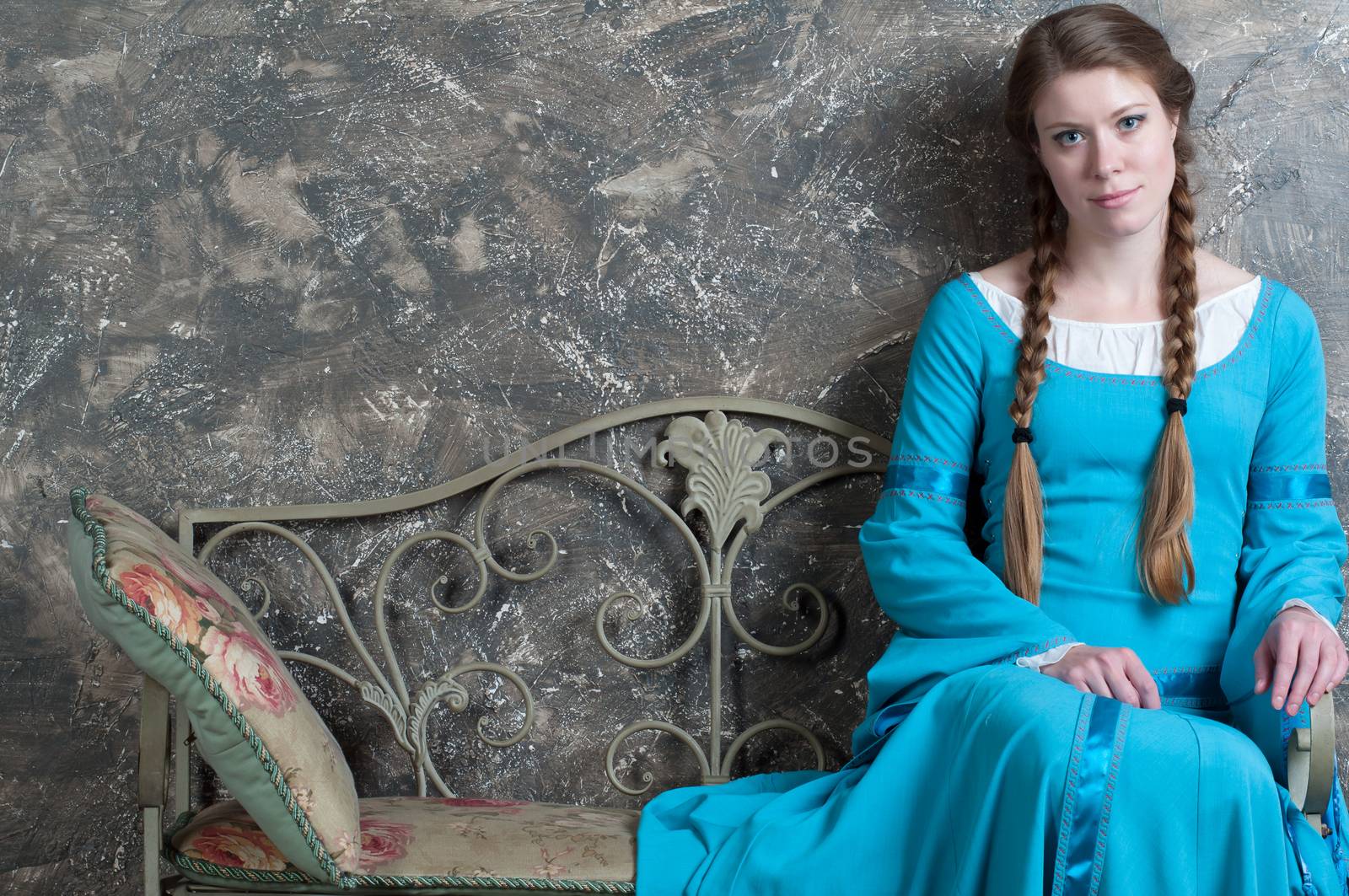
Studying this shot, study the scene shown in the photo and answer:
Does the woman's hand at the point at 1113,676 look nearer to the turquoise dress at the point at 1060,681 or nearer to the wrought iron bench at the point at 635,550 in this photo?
the turquoise dress at the point at 1060,681

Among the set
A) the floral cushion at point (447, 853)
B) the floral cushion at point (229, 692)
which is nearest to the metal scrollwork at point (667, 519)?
the floral cushion at point (447, 853)

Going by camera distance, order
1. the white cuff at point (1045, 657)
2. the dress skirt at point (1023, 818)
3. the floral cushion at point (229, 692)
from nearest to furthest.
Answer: the dress skirt at point (1023, 818)
the floral cushion at point (229, 692)
the white cuff at point (1045, 657)

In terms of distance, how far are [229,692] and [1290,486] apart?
140cm

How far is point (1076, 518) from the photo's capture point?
5.25 ft

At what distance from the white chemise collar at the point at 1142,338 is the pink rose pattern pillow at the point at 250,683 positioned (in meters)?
1.10

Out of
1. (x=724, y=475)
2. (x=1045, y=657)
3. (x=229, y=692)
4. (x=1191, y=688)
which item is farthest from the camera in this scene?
(x=724, y=475)

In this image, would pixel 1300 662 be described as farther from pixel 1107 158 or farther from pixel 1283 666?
pixel 1107 158

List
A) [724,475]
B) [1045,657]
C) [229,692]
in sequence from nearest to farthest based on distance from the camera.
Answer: [229,692] < [1045,657] < [724,475]

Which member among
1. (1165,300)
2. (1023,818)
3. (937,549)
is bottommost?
(1023,818)

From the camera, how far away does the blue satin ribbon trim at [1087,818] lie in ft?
4.04

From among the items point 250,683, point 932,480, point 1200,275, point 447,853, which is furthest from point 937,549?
point 250,683

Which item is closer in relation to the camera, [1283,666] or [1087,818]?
[1087,818]

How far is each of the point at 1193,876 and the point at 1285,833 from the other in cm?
12

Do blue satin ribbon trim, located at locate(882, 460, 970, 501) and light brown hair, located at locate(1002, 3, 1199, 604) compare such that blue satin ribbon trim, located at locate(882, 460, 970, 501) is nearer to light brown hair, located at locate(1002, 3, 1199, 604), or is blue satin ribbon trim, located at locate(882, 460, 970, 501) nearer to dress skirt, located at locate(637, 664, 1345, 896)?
light brown hair, located at locate(1002, 3, 1199, 604)
